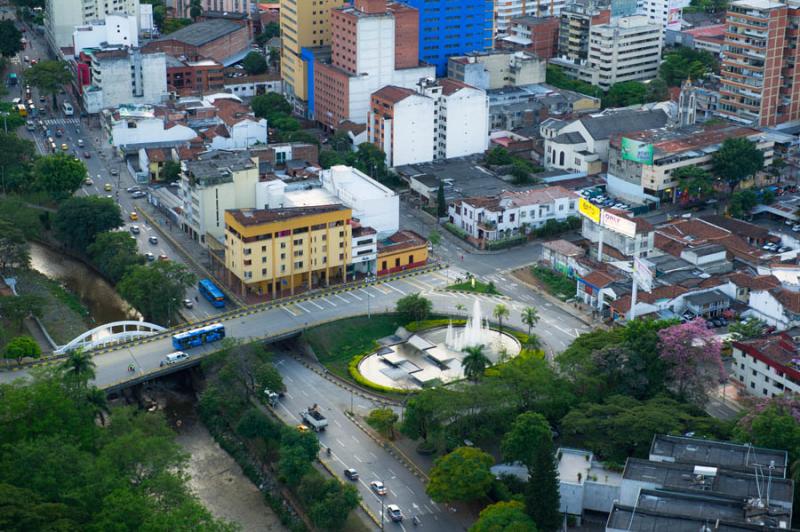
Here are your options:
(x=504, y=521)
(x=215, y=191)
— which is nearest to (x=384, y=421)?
(x=504, y=521)

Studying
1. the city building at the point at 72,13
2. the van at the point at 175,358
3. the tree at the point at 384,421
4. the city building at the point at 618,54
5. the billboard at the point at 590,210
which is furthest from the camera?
the city building at the point at 72,13

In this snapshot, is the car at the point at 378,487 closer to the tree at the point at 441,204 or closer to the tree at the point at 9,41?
the tree at the point at 441,204

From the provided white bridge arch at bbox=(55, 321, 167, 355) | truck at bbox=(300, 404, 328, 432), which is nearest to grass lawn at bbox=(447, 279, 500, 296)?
truck at bbox=(300, 404, 328, 432)

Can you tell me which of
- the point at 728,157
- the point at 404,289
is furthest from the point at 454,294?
the point at 728,157

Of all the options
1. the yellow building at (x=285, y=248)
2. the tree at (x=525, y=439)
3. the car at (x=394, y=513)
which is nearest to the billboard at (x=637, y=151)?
the yellow building at (x=285, y=248)

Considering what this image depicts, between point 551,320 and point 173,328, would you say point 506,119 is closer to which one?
point 551,320

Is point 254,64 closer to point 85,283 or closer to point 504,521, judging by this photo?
point 85,283

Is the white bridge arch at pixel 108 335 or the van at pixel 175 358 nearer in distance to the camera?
the van at pixel 175 358

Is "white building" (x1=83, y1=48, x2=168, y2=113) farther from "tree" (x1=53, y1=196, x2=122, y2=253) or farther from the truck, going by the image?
the truck
